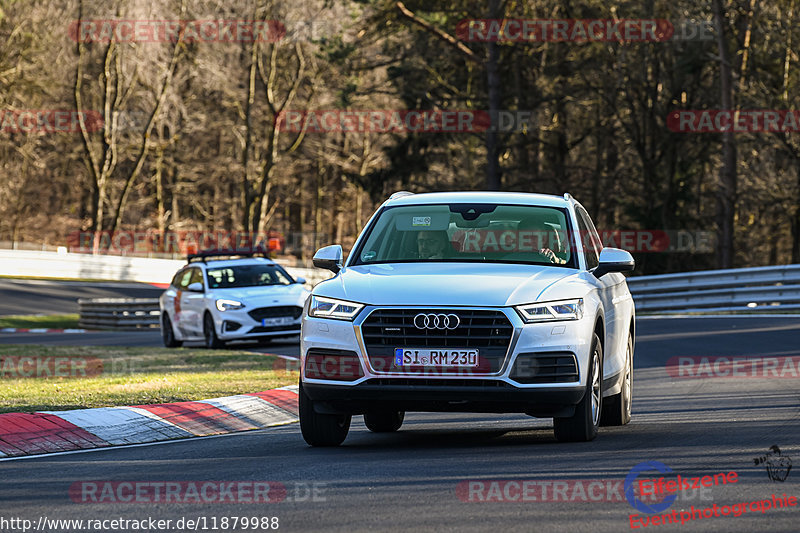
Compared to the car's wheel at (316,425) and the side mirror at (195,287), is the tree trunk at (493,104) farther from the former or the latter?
the car's wheel at (316,425)

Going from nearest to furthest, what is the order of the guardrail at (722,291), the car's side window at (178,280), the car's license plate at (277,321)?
the car's license plate at (277,321) → the car's side window at (178,280) → the guardrail at (722,291)

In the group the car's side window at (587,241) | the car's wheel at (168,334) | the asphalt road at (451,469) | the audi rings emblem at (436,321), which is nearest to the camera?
the asphalt road at (451,469)

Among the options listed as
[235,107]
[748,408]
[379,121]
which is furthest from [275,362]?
[235,107]

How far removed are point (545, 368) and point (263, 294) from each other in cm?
1488

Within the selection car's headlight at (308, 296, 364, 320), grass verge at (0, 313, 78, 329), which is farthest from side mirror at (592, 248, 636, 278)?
grass verge at (0, 313, 78, 329)

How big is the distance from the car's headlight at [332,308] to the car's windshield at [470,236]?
877 millimetres

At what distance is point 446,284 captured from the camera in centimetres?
846

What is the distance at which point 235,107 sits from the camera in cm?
6253

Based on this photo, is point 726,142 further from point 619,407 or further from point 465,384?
point 465,384

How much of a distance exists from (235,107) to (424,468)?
56.2 m

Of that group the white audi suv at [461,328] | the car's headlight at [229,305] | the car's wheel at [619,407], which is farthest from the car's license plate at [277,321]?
the white audi suv at [461,328]

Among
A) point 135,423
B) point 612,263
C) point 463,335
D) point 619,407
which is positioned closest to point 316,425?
point 463,335

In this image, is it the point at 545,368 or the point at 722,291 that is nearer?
the point at 545,368

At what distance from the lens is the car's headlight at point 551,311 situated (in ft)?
27.3
